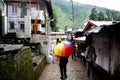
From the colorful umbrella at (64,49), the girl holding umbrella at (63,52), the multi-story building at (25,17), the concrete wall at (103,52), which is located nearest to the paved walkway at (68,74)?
the concrete wall at (103,52)

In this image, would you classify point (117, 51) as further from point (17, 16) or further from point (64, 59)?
point (17, 16)

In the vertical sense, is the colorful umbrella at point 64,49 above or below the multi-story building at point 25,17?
below

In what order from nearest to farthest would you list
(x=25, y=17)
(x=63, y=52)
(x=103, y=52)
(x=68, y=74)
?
1. (x=63, y=52)
2. (x=103, y=52)
3. (x=68, y=74)
4. (x=25, y=17)

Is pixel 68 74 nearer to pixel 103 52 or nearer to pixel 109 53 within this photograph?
pixel 103 52

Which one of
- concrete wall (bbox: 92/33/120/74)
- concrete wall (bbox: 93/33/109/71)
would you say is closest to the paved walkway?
concrete wall (bbox: 93/33/109/71)

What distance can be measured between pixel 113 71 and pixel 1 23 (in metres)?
19.0

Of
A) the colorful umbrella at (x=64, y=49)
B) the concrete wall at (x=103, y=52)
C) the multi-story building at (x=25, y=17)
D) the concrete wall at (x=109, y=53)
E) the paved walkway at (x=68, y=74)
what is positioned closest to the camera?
the concrete wall at (x=109, y=53)

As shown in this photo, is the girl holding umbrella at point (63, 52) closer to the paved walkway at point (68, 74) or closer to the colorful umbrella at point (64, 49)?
the colorful umbrella at point (64, 49)

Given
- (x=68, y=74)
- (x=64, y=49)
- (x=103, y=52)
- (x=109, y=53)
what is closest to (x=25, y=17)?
(x=68, y=74)

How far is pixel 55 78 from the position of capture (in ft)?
45.9

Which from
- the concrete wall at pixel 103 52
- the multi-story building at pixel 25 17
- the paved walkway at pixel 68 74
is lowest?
the paved walkway at pixel 68 74

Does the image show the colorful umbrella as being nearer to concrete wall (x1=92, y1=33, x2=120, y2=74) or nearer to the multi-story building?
concrete wall (x1=92, y1=33, x2=120, y2=74)

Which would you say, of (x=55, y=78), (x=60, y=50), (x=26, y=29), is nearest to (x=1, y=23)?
(x=26, y=29)

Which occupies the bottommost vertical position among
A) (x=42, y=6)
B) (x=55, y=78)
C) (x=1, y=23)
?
(x=55, y=78)
